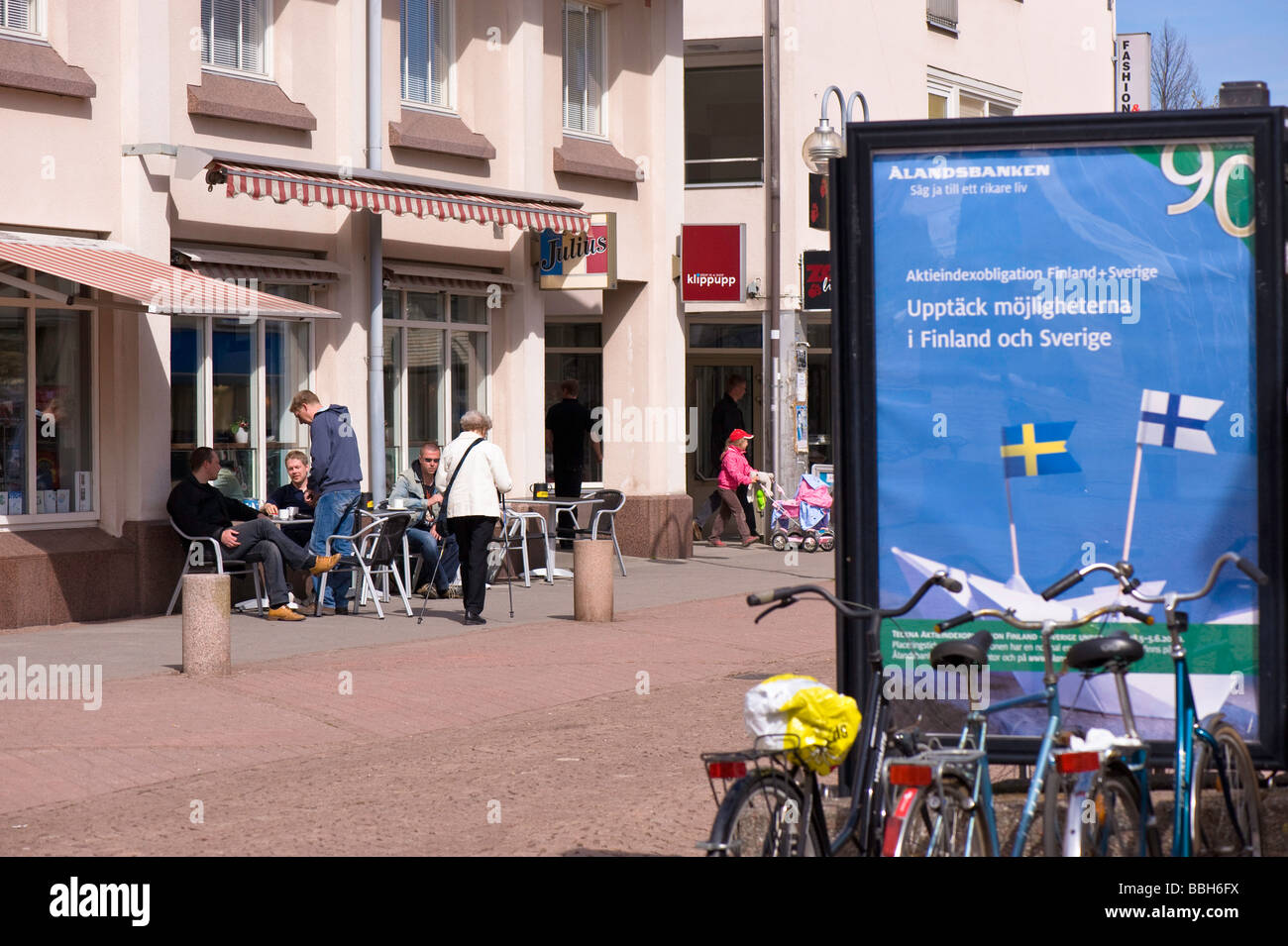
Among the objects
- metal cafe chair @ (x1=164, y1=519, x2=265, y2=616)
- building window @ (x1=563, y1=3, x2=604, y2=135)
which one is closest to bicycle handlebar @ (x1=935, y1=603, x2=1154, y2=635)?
metal cafe chair @ (x1=164, y1=519, x2=265, y2=616)

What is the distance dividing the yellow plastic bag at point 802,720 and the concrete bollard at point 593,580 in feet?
29.6

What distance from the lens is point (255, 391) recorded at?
14703 mm

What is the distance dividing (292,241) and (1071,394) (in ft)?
34.6

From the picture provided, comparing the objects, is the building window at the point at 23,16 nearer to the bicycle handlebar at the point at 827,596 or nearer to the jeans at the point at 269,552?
the jeans at the point at 269,552

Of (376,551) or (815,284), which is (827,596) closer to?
(376,551)

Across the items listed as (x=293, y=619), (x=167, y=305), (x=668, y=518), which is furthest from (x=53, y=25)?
(x=668, y=518)

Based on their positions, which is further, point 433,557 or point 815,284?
point 815,284

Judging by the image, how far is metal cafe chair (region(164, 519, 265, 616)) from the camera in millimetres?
12992

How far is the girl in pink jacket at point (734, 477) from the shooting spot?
2127 centimetres

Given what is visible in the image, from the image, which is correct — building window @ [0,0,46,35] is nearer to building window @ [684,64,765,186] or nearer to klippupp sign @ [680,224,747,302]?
klippupp sign @ [680,224,747,302]

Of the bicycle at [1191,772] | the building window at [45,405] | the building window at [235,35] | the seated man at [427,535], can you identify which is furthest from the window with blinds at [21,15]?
the bicycle at [1191,772]

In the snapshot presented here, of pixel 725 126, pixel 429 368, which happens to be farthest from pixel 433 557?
pixel 725 126

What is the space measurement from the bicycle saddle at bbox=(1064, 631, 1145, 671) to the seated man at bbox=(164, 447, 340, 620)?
9.54 metres
